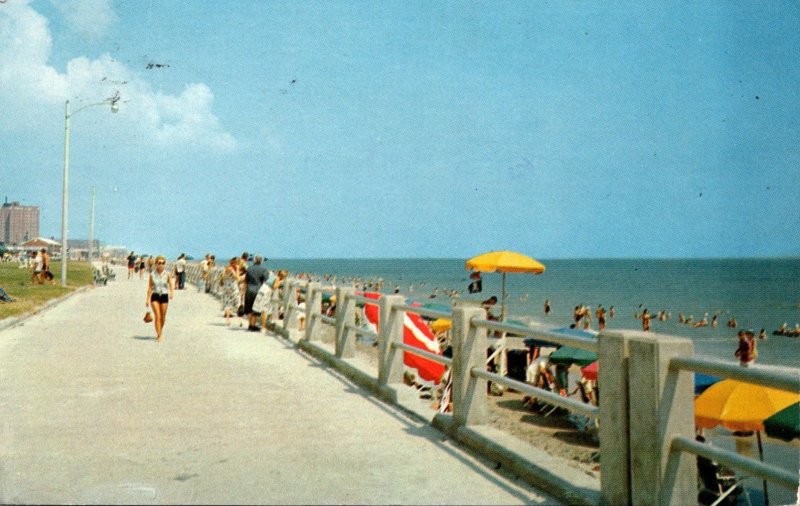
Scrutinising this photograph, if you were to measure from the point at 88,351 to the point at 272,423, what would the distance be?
288 inches

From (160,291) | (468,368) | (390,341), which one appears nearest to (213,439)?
(468,368)

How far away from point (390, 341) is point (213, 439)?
3.04 metres

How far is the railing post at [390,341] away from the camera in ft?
30.6

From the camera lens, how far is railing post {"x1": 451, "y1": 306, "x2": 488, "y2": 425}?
6.93 metres

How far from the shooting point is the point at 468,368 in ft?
23.0

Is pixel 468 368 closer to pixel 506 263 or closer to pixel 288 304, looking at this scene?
pixel 288 304

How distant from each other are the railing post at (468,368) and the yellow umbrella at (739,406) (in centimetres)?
373

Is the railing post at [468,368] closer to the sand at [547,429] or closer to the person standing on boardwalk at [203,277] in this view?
the sand at [547,429]

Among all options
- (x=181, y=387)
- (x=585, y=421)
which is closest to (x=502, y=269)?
(x=585, y=421)

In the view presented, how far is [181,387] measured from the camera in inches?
384

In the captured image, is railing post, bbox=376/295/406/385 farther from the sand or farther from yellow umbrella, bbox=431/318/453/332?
yellow umbrella, bbox=431/318/453/332

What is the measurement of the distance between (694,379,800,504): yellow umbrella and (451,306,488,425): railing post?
12.2 ft

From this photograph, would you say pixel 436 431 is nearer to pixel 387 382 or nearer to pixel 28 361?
pixel 387 382

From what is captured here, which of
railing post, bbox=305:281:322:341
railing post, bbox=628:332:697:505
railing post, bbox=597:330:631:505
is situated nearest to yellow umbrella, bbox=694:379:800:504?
railing post, bbox=597:330:631:505
